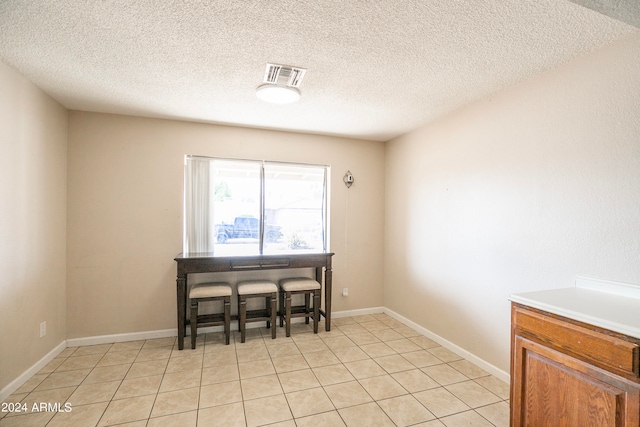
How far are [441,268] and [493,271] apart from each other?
2.09ft

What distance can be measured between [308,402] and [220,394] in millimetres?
650

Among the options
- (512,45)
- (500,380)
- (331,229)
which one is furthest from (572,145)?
(331,229)

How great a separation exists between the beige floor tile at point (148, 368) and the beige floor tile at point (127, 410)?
36cm

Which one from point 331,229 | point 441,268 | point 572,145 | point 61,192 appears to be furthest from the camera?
point 331,229

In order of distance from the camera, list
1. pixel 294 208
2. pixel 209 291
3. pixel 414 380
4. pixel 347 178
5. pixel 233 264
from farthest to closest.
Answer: pixel 347 178 < pixel 294 208 < pixel 233 264 < pixel 209 291 < pixel 414 380

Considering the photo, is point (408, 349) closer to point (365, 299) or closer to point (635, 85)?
point (365, 299)

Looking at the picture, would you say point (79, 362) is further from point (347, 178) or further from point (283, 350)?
point (347, 178)

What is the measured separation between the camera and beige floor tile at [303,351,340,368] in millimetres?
2691

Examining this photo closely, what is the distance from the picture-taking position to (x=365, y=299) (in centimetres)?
410

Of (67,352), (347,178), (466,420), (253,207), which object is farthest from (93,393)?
(347,178)

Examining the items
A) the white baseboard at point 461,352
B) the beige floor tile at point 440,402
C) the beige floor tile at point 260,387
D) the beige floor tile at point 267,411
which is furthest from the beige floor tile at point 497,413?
the beige floor tile at point 260,387

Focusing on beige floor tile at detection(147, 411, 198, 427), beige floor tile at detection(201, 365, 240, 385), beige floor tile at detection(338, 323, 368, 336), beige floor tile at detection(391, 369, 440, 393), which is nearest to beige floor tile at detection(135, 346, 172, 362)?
beige floor tile at detection(201, 365, 240, 385)

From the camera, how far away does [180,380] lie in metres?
2.39

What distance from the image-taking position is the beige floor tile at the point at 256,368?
2492 millimetres
